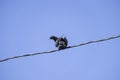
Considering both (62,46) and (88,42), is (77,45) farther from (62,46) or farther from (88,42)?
(62,46)

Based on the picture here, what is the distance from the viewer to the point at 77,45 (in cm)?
762

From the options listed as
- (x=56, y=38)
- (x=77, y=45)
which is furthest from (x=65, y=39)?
(x=77, y=45)

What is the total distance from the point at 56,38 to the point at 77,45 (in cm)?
406

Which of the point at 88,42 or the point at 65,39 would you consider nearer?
the point at 88,42

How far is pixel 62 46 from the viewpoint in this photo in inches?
415

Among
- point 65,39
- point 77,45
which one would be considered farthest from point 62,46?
point 77,45

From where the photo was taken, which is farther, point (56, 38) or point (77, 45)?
point (56, 38)

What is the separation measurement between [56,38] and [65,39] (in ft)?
1.80

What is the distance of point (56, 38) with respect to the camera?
1162 centimetres

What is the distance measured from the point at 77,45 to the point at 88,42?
1.11 ft

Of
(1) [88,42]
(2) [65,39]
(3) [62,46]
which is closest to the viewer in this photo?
(1) [88,42]

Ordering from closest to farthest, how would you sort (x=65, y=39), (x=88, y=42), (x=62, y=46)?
(x=88, y=42) → (x=62, y=46) → (x=65, y=39)

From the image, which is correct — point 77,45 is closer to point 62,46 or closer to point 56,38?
point 62,46

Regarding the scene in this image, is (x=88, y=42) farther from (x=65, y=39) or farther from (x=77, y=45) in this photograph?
(x=65, y=39)
